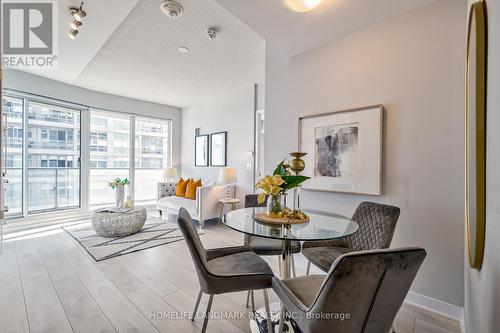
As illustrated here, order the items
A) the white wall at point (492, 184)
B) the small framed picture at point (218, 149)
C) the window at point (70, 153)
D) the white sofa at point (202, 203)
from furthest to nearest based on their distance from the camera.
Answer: the small framed picture at point (218, 149) → the white sofa at point (202, 203) → the window at point (70, 153) → the white wall at point (492, 184)

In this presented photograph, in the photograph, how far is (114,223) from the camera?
11.6 ft

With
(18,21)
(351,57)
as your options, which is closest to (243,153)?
(351,57)

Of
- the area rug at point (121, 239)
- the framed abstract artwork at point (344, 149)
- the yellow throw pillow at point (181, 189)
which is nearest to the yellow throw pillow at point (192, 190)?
the yellow throw pillow at point (181, 189)

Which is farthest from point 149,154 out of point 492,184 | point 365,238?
point 492,184

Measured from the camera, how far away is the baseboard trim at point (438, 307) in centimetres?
174

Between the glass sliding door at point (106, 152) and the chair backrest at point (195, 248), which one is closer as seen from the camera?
the chair backrest at point (195, 248)

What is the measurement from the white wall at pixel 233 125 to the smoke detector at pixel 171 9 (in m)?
2.35

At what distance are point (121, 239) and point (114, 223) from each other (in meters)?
0.27

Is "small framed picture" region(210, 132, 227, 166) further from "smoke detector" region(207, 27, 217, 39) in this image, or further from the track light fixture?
the track light fixture

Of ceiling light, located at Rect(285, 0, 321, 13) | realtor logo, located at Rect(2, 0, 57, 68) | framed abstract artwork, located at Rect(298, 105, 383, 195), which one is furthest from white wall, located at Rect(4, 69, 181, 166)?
ceiling light, located at Rect(285, 0, 321, 13)

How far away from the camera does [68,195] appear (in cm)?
482

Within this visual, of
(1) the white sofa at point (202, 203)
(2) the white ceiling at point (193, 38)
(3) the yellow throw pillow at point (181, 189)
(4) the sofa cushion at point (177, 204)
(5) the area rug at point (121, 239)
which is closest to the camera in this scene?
(2) the white ceiling at point (193, 38)

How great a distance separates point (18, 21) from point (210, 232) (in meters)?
3.67

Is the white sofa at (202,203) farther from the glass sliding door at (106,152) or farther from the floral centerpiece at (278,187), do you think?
the floral centerpiece at (278,187)
